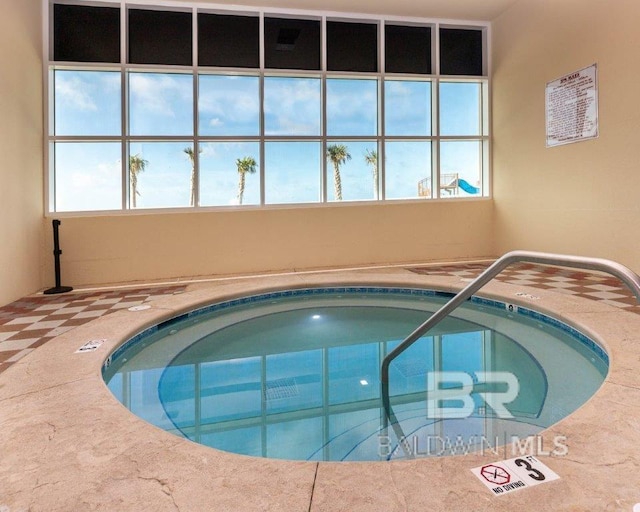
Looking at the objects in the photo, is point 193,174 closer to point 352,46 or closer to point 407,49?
point 352,46

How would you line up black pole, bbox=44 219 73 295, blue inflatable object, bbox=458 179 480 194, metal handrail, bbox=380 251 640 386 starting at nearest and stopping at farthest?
metal handrail, bbox=380 251 640 386 → black pole, bbox=44 219 73 295 → blue inflatable object, bbox=458 179 480 194

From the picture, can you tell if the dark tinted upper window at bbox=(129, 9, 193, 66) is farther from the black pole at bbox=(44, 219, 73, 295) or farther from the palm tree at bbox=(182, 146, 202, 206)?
the black pole at bbox=(44, 219, 73, 295)

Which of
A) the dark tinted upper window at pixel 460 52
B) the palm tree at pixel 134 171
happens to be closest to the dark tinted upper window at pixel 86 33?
the palm tree at pixel 134 171

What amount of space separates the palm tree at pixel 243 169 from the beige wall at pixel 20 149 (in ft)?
7.52

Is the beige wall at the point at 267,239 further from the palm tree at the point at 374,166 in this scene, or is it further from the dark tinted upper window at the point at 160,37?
the dark tinted upper window at the point at 160,37

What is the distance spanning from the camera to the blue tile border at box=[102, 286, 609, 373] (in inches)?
99.8

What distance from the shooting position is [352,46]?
5656mm

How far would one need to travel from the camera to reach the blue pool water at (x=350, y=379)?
1.77m

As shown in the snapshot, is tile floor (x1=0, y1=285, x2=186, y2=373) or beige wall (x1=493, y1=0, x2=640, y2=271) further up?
beige wall (x1=493, y1=0, x2=640, y2=271)

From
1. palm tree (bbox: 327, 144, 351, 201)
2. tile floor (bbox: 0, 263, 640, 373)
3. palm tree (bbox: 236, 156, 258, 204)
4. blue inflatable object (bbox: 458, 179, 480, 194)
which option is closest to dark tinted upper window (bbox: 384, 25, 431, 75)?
palm tree (bbox: 327, 144, 351, 201)

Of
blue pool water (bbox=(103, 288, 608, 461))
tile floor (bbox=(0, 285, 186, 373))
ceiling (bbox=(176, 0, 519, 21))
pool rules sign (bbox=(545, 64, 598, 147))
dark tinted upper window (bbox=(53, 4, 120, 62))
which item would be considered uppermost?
ceiling (bbox=(176, 0, 519, 21))

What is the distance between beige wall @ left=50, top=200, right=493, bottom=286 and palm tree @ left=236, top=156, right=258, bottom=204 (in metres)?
0.34

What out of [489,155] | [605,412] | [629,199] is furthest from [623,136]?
[605,412]

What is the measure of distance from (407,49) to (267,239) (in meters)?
3.43
